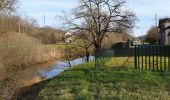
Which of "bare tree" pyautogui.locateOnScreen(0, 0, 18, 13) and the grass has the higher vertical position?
"bare tree" pyautogui.locateOnScreen(0, 0, 18, 13)

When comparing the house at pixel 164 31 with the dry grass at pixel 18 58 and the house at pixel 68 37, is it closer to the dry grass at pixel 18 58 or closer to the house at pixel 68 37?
the dry grass at pixel 18 58

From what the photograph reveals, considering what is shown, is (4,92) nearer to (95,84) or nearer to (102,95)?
(95,84)

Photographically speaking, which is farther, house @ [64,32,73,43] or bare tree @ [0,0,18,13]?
house @ [64,32,73,43]

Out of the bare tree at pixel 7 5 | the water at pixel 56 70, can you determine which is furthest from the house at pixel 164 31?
the bare tree at pixel 7 5

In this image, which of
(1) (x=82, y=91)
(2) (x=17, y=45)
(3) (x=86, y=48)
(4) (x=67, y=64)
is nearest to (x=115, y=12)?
(3) (x=86, y=48)

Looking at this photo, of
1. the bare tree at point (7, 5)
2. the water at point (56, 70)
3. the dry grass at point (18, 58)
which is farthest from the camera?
the water at point (56, 70)

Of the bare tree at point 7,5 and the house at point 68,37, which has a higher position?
the bare tree at point 7,5

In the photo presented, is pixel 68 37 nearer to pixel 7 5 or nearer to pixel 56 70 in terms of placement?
pixel 56 70

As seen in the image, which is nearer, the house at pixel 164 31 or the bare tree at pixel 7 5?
the bare tree at pixel 7 5

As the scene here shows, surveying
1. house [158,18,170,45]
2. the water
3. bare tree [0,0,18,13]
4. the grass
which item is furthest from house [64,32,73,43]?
the grass

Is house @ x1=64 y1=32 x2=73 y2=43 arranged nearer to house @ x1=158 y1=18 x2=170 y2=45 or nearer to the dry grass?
the dry grass

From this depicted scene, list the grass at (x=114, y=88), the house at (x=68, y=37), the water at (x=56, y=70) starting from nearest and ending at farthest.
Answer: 1. the grass at (x=114, y=88)
2. the water at (x=56, y=70)
3. the house at (x=68, y=37)

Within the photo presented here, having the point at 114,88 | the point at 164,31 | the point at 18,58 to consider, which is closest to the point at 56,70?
the point at 18,58

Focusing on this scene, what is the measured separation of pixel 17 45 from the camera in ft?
116
